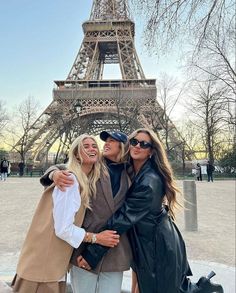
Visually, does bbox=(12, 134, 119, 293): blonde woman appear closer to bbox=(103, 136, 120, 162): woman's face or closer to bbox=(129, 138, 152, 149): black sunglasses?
bbox=(103, 136, 120, 162): woman's face

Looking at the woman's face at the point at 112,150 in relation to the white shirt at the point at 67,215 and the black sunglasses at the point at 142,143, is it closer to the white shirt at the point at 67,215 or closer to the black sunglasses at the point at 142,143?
the black sunglasses at the point at 142,143

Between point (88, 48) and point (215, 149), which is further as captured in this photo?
point (88, 48)

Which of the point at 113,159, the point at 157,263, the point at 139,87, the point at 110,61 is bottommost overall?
the point at 157,263

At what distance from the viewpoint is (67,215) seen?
6.13ft

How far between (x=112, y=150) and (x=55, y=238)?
0.68 meters

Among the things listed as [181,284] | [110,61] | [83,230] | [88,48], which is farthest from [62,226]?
[110,61]

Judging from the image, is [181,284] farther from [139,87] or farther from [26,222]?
[139,87]

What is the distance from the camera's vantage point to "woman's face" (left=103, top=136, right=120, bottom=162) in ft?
7.30

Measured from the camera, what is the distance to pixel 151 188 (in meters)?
2.02

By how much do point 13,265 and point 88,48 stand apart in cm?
3371

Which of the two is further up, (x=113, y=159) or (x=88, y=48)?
(x=88, y=48)

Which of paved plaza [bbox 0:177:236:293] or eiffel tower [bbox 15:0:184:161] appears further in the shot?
eiffel tower [bbox 15:0:184:161]

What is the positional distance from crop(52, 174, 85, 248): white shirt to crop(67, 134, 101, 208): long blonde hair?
0.19 feet

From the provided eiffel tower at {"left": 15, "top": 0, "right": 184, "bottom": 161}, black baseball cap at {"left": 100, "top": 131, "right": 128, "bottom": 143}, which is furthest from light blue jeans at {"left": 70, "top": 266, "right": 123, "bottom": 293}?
eiffel tower at {"left": 15, "top": 0, "right": 184, "bottom": 161}
